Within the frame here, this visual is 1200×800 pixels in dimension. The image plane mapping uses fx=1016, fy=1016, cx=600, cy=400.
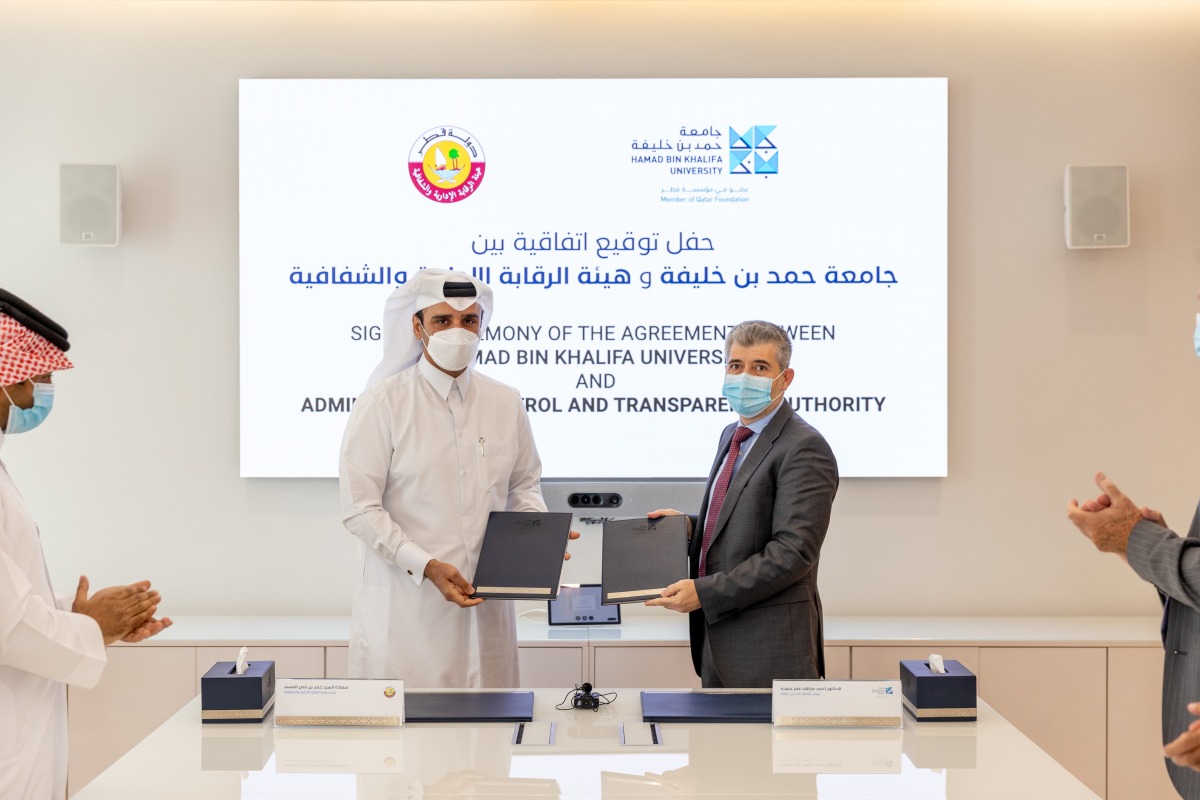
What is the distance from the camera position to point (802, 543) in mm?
2807

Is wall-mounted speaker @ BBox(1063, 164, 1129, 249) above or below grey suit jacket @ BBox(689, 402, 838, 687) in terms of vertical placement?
above

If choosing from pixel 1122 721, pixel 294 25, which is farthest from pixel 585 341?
pixel 1122 721

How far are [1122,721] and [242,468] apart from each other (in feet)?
11.9

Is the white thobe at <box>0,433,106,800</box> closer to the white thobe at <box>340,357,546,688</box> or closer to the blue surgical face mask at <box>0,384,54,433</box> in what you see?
the blue surgical face mask at <box>0,384,54,433</box>

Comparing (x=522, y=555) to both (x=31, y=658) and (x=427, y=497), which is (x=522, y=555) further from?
(x=31, y=658)

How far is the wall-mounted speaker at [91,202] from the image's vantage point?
163 inches

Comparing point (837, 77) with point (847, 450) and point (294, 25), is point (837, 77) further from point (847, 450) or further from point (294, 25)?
point (294, 25)

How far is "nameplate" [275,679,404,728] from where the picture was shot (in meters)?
2.42

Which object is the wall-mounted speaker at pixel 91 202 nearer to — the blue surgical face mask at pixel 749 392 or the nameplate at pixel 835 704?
the blue surgical face mask at pixel 749 392

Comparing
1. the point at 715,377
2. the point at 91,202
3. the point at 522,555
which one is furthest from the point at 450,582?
the point at 91,202

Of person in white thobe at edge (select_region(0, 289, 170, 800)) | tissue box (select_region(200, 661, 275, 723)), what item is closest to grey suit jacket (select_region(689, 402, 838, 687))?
tissue box (select_region(200, 661, 275, 723))

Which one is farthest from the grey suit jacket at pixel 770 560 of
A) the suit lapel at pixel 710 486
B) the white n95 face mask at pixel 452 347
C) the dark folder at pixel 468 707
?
the white n95 face mask at pixel 452 347

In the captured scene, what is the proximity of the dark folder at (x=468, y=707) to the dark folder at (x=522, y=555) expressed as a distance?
0.28m

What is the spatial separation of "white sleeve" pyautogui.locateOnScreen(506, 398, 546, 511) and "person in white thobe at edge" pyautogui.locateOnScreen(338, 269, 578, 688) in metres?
0.10
